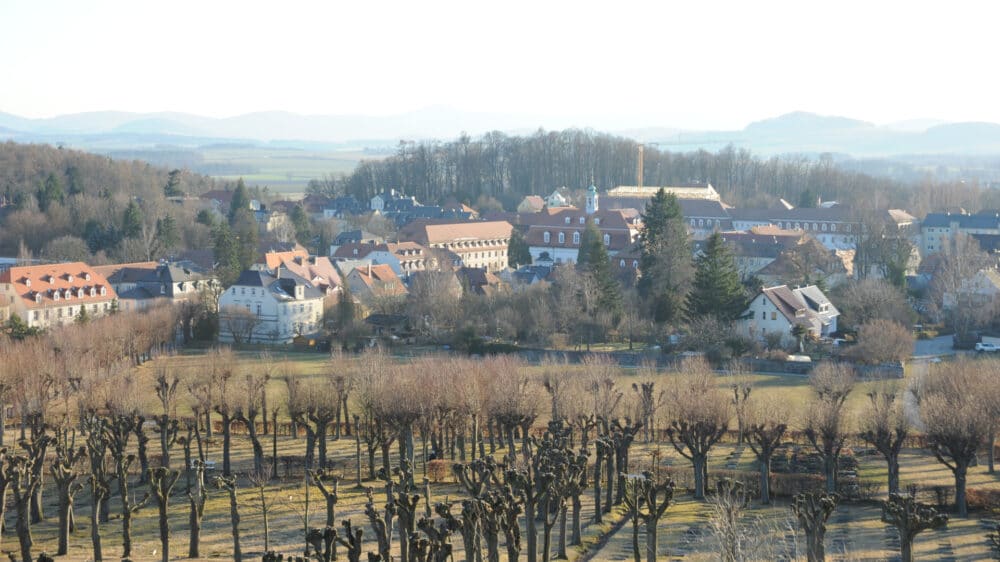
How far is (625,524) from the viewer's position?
28.4m

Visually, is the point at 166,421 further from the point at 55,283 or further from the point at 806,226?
the point at 806,226

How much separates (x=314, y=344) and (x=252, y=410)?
23151 millimetres

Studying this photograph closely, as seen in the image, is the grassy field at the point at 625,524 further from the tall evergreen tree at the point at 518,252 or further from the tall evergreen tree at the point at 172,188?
the tall evergreen tree at the point at 172,188

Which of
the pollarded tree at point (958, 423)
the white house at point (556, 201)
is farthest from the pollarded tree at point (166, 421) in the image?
the white house at point (556, 201)

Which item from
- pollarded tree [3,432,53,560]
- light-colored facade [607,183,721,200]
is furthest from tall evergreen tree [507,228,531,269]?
pollarded tree [3,432,53,560]

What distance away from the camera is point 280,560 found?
19750 mm

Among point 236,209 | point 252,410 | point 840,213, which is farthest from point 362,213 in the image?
point 252,410

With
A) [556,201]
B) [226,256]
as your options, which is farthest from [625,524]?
[556,201]

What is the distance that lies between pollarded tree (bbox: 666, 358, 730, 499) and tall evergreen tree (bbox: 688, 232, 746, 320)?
1629 centimetres

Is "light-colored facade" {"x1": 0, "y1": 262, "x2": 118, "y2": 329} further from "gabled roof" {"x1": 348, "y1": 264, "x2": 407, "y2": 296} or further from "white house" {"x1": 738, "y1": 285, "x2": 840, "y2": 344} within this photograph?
"white house" {"x1": 738, "y1": 285, "x2": 840, "y2": 344}

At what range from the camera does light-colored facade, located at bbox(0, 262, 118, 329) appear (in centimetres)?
5669

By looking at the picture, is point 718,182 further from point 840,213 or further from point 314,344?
point 314,344

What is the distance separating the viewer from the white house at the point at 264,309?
57.8m

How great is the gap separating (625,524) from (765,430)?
6464mm
